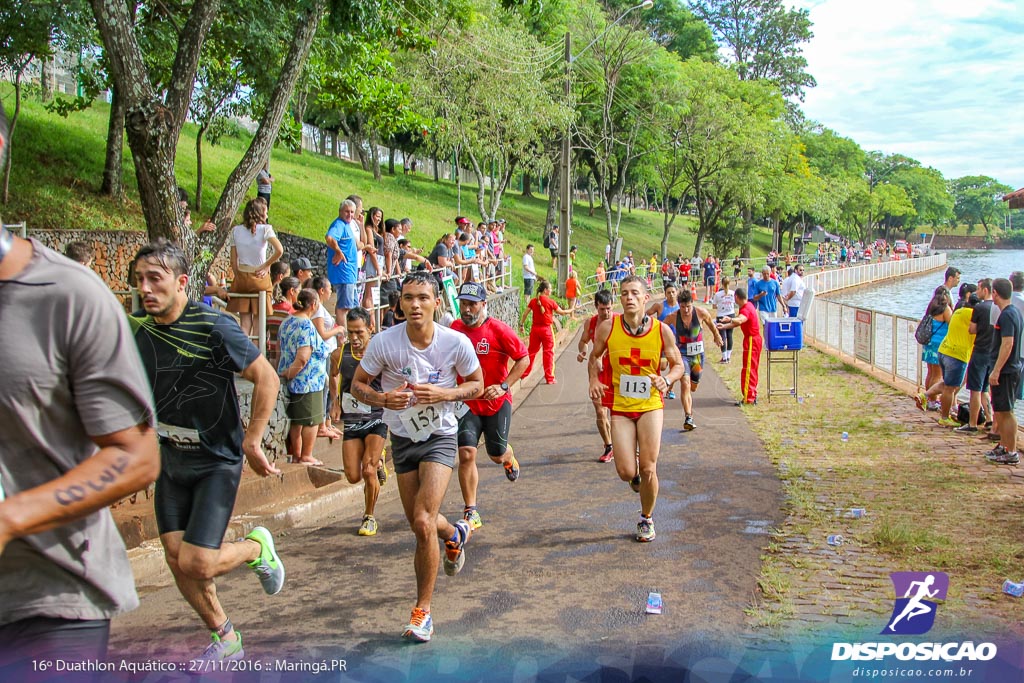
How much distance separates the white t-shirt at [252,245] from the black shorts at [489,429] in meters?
3.98

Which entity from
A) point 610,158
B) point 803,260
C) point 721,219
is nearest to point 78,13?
point 610,158

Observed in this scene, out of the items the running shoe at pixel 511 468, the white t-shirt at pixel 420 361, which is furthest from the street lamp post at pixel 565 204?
the white t-shirt at pixel 420 361

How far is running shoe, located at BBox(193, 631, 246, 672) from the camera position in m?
4.87

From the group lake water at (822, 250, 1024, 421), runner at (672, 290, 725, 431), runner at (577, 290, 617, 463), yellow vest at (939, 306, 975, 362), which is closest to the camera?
runner at (577, 290, 617, 463)

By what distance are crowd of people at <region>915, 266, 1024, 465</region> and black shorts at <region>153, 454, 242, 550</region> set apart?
8.44 meters

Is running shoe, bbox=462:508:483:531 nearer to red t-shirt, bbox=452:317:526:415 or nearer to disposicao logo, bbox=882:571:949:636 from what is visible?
red t-shirt, bbox=452:317:526:415

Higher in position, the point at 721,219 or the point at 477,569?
the point at 721,219

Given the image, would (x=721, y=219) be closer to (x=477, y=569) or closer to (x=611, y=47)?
(x=611, y=47)

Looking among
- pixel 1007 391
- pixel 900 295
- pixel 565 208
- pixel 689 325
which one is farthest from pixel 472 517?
pixel 900 295

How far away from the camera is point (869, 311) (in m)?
19.4

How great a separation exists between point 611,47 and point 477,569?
1573 inches

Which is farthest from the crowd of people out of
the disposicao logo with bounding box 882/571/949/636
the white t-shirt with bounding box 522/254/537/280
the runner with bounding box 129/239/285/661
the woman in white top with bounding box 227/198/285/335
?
the white t-shirt with bounding box 522/254/537/280

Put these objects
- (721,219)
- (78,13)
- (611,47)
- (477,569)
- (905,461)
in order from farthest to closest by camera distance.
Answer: (721,219) < (611,47) < (78,13) < (905,461) < (477,569)

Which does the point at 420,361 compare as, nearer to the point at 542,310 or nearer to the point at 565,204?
the point at 542,310
